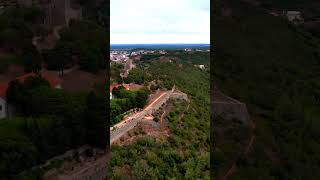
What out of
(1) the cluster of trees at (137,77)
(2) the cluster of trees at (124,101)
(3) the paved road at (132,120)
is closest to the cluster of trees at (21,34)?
(2) the cluster of trees at (124,101)

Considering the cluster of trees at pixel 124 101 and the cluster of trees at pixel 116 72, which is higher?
the cluster of trees at pixel 116 72

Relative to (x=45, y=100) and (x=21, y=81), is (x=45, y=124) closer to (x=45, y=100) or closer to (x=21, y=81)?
(x=45, y=100)

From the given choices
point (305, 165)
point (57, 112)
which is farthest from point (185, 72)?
point (305, 165)

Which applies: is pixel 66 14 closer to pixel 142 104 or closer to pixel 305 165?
pixel 142 104

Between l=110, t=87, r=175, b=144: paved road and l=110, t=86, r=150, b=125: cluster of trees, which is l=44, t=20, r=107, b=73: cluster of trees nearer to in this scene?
l=110, t=86, r=150, b=125: cluster of trees

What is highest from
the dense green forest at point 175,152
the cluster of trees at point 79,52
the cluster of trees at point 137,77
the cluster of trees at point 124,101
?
the cluster of trees at point 79,52

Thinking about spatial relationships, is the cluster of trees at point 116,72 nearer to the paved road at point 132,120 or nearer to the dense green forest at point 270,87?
the paved road at point 132,120

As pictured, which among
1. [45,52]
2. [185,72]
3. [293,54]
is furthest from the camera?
[185,72]
